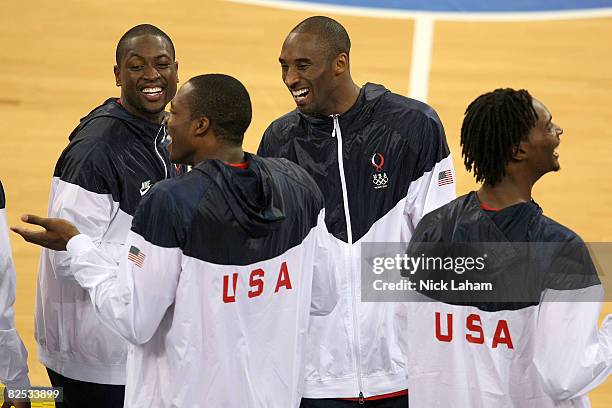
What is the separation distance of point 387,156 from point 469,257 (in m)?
1.15

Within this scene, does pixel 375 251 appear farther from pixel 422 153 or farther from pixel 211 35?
pixel 211 35

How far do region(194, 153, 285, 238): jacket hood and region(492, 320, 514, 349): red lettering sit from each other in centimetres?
73

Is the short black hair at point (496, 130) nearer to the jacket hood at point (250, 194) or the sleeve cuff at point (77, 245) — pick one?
the jacket hood at point (250, 194)

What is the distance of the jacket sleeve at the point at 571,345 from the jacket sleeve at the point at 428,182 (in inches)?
52.7

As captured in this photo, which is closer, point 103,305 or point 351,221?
point 103,305

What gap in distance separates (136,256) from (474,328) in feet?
3.26

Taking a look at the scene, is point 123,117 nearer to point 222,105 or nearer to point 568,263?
point 222,105

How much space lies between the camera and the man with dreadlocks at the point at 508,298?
3.28m

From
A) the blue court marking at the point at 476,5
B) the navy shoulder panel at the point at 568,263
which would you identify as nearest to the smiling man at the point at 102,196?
the navy shoulder panel at the point at 568,263

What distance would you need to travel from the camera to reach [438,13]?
446 inches

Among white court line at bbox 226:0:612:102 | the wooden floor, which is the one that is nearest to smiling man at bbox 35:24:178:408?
the wooden floor

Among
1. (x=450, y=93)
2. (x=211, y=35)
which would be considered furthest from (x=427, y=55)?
(x=211, y=35)

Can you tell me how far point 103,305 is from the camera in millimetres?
3512

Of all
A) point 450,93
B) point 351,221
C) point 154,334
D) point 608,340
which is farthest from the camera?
point 450,93
